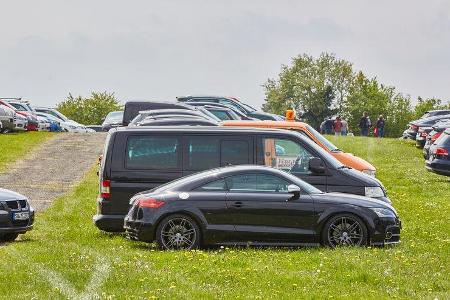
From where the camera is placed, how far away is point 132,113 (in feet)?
128

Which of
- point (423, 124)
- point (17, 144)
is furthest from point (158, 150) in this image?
point (423, 124)

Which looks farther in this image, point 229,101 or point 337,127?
point 337,127

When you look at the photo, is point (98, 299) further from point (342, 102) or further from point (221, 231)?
point (342, 102)

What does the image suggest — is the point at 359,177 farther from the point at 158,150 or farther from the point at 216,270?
the point at 216,270

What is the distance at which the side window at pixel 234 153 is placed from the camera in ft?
67.6

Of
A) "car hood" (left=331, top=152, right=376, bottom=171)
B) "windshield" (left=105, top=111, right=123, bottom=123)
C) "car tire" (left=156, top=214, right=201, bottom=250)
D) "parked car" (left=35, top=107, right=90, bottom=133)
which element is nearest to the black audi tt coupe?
"car tire" (left=156, top=214, right=201, bottom=250)

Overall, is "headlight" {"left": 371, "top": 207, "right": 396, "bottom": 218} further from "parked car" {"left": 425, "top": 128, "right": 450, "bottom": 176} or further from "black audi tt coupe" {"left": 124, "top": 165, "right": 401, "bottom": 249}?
"parked car" {"left": 425, "top": 128, "right": 450, "bottom": 176}

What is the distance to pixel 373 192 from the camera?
67.0ft

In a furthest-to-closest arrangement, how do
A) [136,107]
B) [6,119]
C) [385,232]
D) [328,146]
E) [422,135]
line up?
[6,119] → [422,135] → [136,107] → [328,146] → [385,232]

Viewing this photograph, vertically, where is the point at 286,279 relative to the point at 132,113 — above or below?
below

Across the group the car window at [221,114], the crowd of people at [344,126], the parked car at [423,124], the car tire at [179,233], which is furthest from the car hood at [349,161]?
the crowd of people at [344,126]

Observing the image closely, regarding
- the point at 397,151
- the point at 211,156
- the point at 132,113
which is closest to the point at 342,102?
the point at 397,151

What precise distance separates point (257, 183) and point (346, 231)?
152 centimetres

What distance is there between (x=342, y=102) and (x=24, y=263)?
115 m
